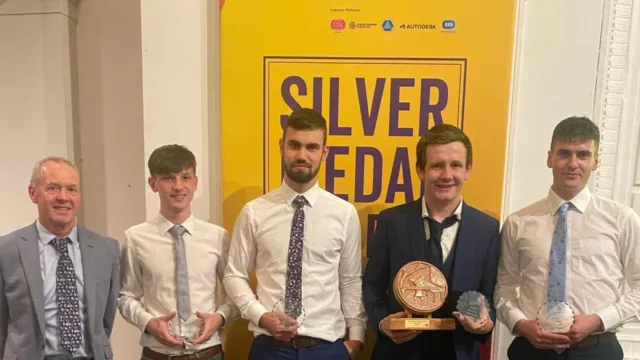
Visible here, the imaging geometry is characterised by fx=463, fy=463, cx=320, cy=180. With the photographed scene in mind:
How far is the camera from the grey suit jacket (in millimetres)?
1823

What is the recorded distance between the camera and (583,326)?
1853 millimetres

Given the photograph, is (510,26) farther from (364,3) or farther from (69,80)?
(69,80)

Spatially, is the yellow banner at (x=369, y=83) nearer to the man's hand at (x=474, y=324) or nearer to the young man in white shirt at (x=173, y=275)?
the young man in white shirt at (x=173, y=275)

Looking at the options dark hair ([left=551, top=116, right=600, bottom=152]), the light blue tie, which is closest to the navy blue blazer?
the light blue tie

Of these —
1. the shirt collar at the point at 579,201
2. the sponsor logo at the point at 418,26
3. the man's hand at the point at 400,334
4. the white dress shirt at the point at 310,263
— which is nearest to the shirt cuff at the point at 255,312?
the white dress shirt at the point at 310,263

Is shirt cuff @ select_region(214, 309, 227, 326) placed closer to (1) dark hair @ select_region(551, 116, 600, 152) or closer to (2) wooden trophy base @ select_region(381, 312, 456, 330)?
(2) wooden trophy base @ select_region(381, 312, 456, 330)

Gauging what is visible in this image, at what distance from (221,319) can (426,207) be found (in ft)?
3.46

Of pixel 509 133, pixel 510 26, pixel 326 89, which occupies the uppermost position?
pixel 510 26

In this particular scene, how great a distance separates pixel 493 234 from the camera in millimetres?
2029

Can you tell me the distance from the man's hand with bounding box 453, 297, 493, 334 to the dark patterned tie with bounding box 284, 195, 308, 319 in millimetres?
676

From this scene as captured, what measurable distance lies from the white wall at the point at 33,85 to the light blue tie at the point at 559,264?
2.87 meters

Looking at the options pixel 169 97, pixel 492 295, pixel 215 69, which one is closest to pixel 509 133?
pixel 492 295

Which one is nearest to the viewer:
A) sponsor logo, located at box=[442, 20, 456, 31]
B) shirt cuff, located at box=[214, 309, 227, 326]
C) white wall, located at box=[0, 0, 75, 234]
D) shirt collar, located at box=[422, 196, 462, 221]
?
shirt collar, located at box=[422, 196, 462, 221]

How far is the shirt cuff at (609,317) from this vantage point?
1887mm
